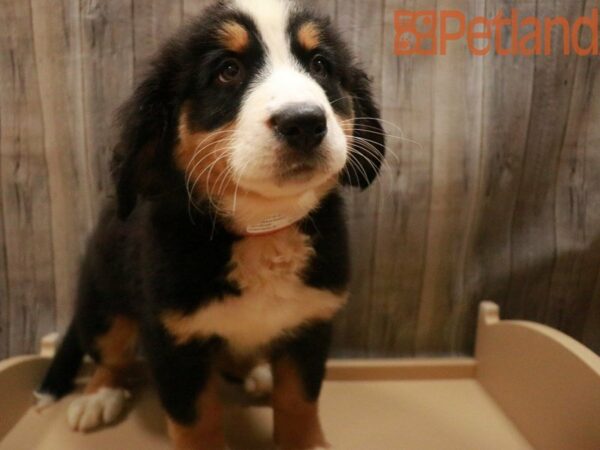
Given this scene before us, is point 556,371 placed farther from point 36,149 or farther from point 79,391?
point 36,149

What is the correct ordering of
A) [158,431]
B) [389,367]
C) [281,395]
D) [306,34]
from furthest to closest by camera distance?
1. [389,367]
2. [158,431]
3. [281,395]
4. [306,34]

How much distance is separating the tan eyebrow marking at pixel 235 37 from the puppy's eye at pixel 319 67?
0.16 meters

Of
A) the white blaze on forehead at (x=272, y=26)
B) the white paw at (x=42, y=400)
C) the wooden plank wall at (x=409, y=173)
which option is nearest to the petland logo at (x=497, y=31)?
the wooden plank wall at (x=409, y=173)

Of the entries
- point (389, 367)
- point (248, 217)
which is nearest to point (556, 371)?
point (389, 367)

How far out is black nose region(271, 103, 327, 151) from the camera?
3.16ft

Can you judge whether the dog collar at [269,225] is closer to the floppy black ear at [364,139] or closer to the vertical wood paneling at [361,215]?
the floppy black ear at [364,139]

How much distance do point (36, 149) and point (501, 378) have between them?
1.61m

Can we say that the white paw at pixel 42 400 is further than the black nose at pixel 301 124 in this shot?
Yes

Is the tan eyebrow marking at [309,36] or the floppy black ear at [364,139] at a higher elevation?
the tan eyebrow marking at [309,36]

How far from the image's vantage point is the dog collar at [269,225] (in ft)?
4.00

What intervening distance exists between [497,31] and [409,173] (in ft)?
1.65

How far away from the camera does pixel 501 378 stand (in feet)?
5.52

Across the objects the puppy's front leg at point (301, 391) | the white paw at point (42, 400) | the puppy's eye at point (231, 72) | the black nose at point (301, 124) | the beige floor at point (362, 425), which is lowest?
the beige floor at point (362, 425)

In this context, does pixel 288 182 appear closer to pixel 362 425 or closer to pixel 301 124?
pixel 301 124
